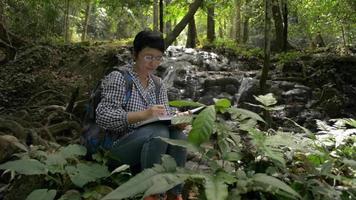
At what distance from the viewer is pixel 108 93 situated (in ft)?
10.2

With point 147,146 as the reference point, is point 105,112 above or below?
above

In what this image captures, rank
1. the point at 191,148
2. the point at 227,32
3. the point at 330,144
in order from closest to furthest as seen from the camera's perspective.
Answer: the point at 191,148 → the point at 330,144 → the point at 227,32

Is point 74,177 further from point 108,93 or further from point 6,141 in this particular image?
point 6,141

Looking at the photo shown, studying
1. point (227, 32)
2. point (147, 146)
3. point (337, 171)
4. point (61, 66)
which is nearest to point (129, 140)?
point (147, 146)

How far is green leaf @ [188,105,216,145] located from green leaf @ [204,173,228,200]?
0.73 ft

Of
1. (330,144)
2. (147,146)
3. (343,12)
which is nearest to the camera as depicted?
(147,146)

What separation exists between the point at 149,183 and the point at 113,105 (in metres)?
1.02

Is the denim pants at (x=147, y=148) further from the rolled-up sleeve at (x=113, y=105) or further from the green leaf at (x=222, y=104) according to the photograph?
the green leaf at (x=222, y=104)

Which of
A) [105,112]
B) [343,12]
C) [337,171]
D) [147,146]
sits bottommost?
[337,171]

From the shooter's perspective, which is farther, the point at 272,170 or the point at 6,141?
the point at 6,141

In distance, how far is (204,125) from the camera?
2355mm

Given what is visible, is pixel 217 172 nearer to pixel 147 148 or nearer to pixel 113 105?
pixel 147 148

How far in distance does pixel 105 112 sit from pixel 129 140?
253 millimetres

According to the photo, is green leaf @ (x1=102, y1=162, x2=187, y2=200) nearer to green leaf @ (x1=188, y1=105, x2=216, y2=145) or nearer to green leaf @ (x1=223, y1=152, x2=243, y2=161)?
green leaf @ (x1=188, y1=105, x2=216, y2=145)
